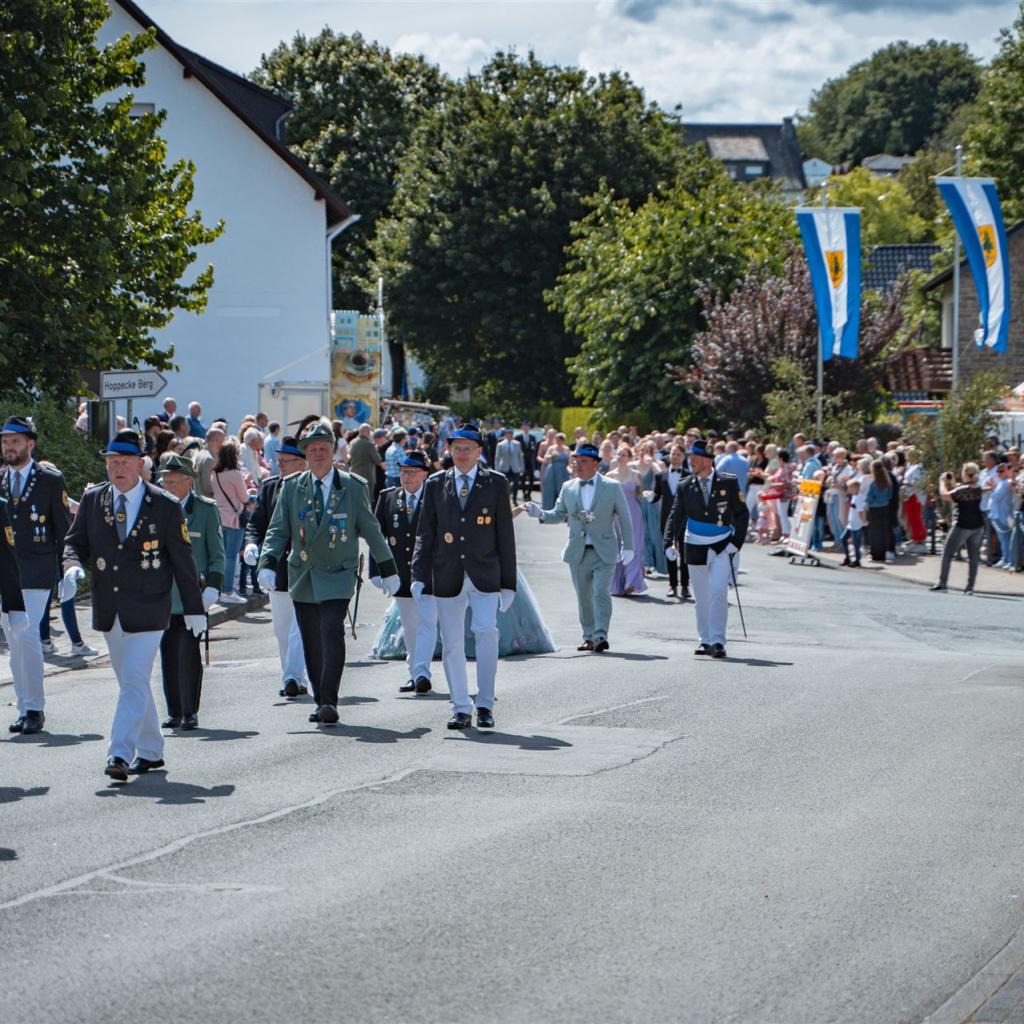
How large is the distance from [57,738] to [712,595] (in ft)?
20.5

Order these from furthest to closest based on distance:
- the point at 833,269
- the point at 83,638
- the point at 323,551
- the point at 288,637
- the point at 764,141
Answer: the point at 764,141 → the point at 833,269 → the point at 83,638 → the point at 288,637 → the point at 323,551

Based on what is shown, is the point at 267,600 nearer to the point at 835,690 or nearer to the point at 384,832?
the point at 835,690

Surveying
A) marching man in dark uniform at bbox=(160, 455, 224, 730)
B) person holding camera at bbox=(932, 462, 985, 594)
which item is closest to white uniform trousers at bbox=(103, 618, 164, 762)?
marching man in dark uniform at bbox=(160, 455, 224, 730)

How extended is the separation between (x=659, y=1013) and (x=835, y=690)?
8050 millimetres

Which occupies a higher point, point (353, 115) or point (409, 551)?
point (353, 115)

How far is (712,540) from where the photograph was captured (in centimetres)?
1546

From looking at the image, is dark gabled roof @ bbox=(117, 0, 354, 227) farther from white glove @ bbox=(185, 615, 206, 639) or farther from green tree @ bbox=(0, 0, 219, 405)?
white glove @ bbox=(185, 615, 206, 639)

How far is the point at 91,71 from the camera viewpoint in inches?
1017

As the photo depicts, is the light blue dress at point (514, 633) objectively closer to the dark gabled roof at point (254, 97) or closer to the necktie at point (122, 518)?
the necktie at point (122, 518)

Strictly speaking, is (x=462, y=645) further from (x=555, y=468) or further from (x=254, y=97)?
(x=254, y=97)

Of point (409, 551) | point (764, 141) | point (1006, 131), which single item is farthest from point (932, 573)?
point (764, 141)

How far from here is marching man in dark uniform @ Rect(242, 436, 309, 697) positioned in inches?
505

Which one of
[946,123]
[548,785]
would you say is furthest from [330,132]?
[946,123]

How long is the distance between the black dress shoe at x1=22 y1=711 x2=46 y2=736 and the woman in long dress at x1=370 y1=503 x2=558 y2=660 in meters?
4.35
